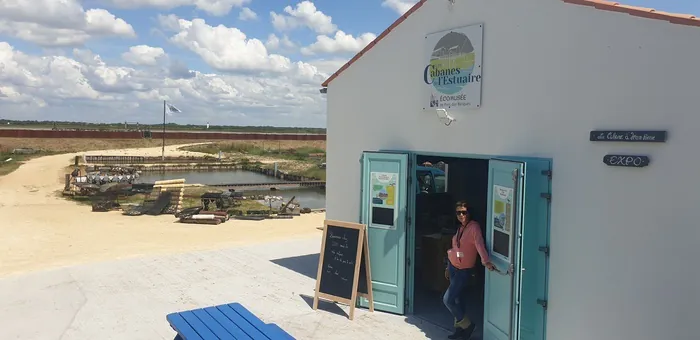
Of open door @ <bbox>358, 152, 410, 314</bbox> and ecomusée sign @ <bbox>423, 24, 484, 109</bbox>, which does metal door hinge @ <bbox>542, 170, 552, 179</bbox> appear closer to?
ecomusée sign @ <bbox>423, 24, 484, 109</bbox>

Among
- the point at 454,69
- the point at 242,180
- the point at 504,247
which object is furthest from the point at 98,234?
the point at 242,180

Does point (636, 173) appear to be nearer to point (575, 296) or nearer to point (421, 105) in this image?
point (575, 296)

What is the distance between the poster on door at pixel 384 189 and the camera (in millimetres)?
7297

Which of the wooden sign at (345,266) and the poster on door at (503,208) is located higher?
the poster on door at (503,208)

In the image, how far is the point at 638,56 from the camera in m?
4.79

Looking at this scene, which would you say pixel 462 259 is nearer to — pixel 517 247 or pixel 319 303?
pixel 517 247

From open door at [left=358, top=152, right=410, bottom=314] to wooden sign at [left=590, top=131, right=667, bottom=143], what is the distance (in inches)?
107

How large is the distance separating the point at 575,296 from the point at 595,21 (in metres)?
2.81

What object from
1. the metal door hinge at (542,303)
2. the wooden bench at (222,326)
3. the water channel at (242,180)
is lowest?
the water channel at (242,180)

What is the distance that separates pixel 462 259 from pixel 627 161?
216 centimetres

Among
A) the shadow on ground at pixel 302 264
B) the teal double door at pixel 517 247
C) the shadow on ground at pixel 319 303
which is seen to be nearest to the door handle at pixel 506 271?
the teal double door at pixel 517 247

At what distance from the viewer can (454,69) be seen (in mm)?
6652

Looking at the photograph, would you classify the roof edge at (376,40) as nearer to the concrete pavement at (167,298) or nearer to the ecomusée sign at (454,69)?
the ecomusée sign at (454,69)

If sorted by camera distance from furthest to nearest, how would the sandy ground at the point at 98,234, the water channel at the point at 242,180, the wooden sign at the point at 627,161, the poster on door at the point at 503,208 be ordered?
the water channel at the point at 242,180 < the sandy ground at the point at 98,234 < the poster on door at the point at 503,208 < the wooden sign at the point at 627,161
